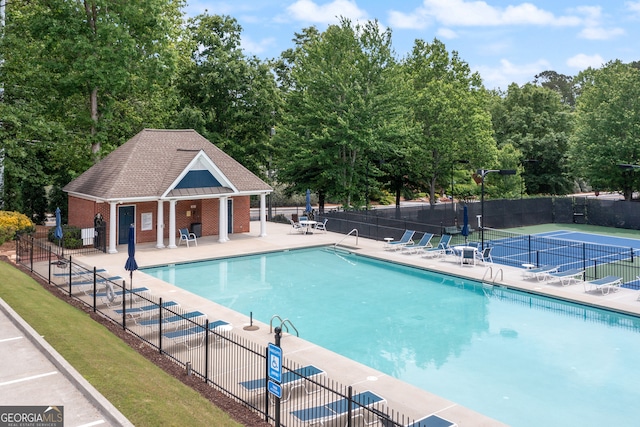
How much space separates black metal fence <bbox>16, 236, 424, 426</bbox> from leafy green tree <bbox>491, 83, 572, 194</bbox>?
183 feet

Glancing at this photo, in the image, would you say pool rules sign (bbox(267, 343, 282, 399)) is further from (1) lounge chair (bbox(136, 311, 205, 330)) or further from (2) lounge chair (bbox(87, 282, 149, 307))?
(2) lounge chair (bbox(87, 282, 149, 307))

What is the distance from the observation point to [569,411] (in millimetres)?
13109

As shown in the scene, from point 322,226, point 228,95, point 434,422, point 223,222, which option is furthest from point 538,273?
point 228,95

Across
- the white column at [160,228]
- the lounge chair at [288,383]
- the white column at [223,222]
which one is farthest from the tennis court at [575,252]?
the white column at [160,228]

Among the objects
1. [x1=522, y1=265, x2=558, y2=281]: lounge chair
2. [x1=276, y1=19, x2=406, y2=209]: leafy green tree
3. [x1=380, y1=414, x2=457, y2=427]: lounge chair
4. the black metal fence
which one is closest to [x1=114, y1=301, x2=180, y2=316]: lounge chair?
the black metal fence

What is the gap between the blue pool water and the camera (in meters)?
13.9

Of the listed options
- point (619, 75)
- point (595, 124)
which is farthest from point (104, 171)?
point (619, 75)

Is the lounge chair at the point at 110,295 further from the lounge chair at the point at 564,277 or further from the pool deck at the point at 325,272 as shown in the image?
the lounge chair at the point at 564,277

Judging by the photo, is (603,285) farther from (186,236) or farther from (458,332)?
(186,236)

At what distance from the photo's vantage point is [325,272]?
92.5ft

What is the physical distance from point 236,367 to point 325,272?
1451 centimetres

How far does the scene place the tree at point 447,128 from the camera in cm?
4784

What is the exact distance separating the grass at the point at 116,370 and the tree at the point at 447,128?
115 feet

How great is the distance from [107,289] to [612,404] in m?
16.2
